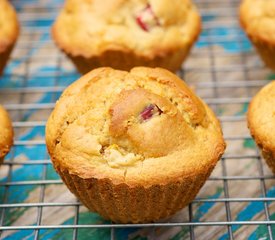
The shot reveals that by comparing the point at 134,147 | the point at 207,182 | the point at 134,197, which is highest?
the point at 134,147

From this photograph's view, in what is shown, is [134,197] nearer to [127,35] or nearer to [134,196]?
[134,196]

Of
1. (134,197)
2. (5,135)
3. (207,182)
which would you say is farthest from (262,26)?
(5,135)

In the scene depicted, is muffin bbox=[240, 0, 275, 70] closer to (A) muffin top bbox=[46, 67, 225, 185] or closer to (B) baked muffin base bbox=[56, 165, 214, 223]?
(A) muffin top bbox=[46, 67, 225, 185]

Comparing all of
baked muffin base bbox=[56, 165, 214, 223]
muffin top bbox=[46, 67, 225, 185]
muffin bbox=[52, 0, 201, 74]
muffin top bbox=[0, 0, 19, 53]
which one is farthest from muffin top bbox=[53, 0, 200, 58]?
baked muffin base bbox=[56, 165, 214, 223]

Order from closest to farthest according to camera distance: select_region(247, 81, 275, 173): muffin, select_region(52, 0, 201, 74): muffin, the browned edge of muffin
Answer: the browned edge of muffin < select_region(247, 81, 275, 173): muffin < select_region(52, 0, 201, 74): muffin

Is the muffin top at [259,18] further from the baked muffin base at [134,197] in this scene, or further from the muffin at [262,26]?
the baked muffin base at [134,197]

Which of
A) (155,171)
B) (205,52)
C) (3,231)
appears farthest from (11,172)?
(205,52)

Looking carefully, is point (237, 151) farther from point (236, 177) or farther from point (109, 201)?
point (109, 201)
